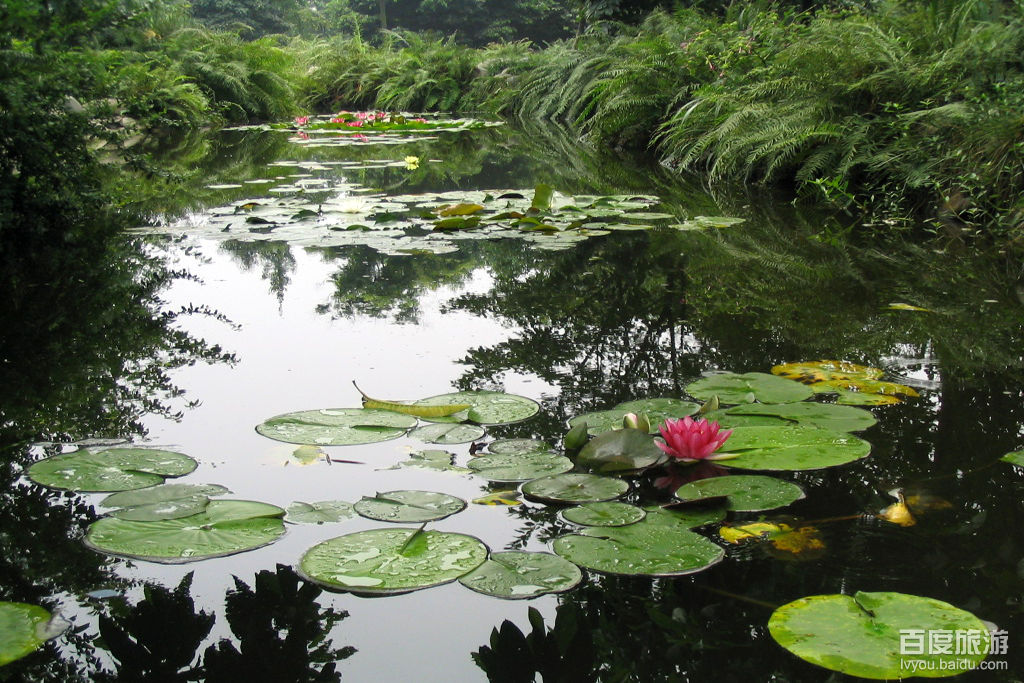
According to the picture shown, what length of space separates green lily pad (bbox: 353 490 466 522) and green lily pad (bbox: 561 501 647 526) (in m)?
0.16

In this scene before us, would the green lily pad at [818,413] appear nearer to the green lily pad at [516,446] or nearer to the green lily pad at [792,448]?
the green lily pad at [792,448]

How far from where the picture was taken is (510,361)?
6.44 ft

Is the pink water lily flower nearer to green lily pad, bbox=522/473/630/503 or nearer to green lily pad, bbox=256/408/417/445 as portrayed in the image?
green lily pad, bbox=522/473/630/503

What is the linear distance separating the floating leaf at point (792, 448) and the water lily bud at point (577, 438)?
23cm

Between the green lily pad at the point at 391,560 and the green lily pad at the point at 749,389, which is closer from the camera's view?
the green lily pad at the point at 391,560

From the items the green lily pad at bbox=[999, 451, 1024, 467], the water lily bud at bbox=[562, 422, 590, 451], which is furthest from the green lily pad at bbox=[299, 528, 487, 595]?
the green lily pad at bbox=[999, 451, 1024, 467]

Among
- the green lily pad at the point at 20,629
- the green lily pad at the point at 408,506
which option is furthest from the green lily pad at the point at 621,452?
the green lily pad at the point at 20,629

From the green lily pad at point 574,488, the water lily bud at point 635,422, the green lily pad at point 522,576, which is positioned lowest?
the green lily pad at point 522,576

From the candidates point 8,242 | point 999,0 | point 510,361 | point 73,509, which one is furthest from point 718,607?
point 999,0

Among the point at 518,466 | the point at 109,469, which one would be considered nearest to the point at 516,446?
the point at 518,466

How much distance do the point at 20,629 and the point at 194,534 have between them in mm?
251

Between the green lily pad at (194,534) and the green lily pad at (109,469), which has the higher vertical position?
the green lily pad at (109,469)

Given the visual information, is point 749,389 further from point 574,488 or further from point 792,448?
point 574,488

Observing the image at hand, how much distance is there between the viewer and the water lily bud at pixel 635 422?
142 cm
